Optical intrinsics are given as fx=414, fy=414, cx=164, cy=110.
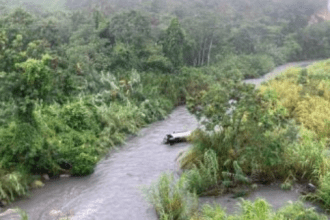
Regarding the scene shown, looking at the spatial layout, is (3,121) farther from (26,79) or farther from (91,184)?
(91,184)

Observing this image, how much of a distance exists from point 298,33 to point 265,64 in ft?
46.1

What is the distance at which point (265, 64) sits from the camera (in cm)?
4147

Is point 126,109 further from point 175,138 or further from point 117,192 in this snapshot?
point 117,192

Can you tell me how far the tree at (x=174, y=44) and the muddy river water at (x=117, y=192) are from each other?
1522 centimetres

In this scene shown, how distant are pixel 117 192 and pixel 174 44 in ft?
67.0

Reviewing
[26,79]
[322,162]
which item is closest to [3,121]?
[26,79]

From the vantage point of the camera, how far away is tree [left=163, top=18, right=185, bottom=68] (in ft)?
97.8

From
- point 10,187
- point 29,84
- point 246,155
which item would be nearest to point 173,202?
point 246,155

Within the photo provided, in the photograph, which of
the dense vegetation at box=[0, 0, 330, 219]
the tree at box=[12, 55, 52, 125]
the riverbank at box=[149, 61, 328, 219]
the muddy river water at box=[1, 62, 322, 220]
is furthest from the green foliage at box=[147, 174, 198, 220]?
the tree at box=[12, 55, 52, 125]

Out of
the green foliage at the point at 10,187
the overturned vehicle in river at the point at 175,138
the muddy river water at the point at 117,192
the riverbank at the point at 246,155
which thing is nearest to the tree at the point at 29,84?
the green foliage at the point at 10,187

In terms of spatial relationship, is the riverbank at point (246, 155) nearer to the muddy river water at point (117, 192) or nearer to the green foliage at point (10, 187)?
the muddy river water at point (117, 192)

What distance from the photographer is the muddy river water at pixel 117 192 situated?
9602 millimetres

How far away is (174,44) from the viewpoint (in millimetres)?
29938

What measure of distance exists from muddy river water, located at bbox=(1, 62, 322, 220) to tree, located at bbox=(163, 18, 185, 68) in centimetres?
1522
